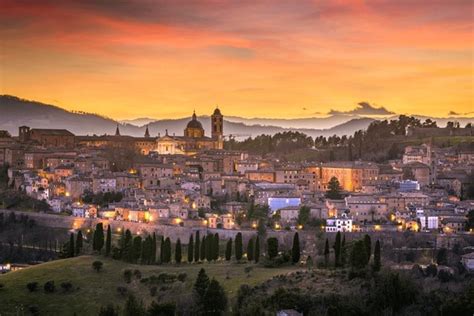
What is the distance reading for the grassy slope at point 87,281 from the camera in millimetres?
22000

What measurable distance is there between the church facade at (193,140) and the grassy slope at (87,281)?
25380 mm

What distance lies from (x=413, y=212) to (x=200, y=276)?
14.0m

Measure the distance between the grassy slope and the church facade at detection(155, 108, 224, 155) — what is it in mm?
25380

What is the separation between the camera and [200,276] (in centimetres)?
2134

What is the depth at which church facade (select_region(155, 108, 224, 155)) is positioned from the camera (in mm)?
52094

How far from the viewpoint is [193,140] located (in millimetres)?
55344

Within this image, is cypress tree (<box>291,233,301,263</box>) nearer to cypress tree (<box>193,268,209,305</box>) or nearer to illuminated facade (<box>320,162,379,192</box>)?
cypress tree (<box>193,268,209,305</box>)

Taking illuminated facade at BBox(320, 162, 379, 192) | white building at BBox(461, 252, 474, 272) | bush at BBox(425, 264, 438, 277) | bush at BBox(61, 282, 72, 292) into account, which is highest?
illuminated facade at BBox(320, 162, 379, 192)

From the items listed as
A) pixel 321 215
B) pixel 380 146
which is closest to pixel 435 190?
pixel 321 215

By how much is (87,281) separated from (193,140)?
31.8 meters

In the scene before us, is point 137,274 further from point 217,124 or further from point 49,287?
point 217,124

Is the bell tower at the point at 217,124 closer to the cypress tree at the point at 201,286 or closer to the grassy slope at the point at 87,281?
the grassy slope at the point at 87,281

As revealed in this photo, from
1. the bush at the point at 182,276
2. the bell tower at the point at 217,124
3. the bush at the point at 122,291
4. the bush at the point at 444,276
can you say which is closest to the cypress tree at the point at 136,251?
the bush at the point at 182,276

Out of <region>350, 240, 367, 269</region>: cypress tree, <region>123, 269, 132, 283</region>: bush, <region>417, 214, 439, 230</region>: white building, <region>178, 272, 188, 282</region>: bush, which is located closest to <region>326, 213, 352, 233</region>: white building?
<region>417, 214, 439, 230</region>: white building
